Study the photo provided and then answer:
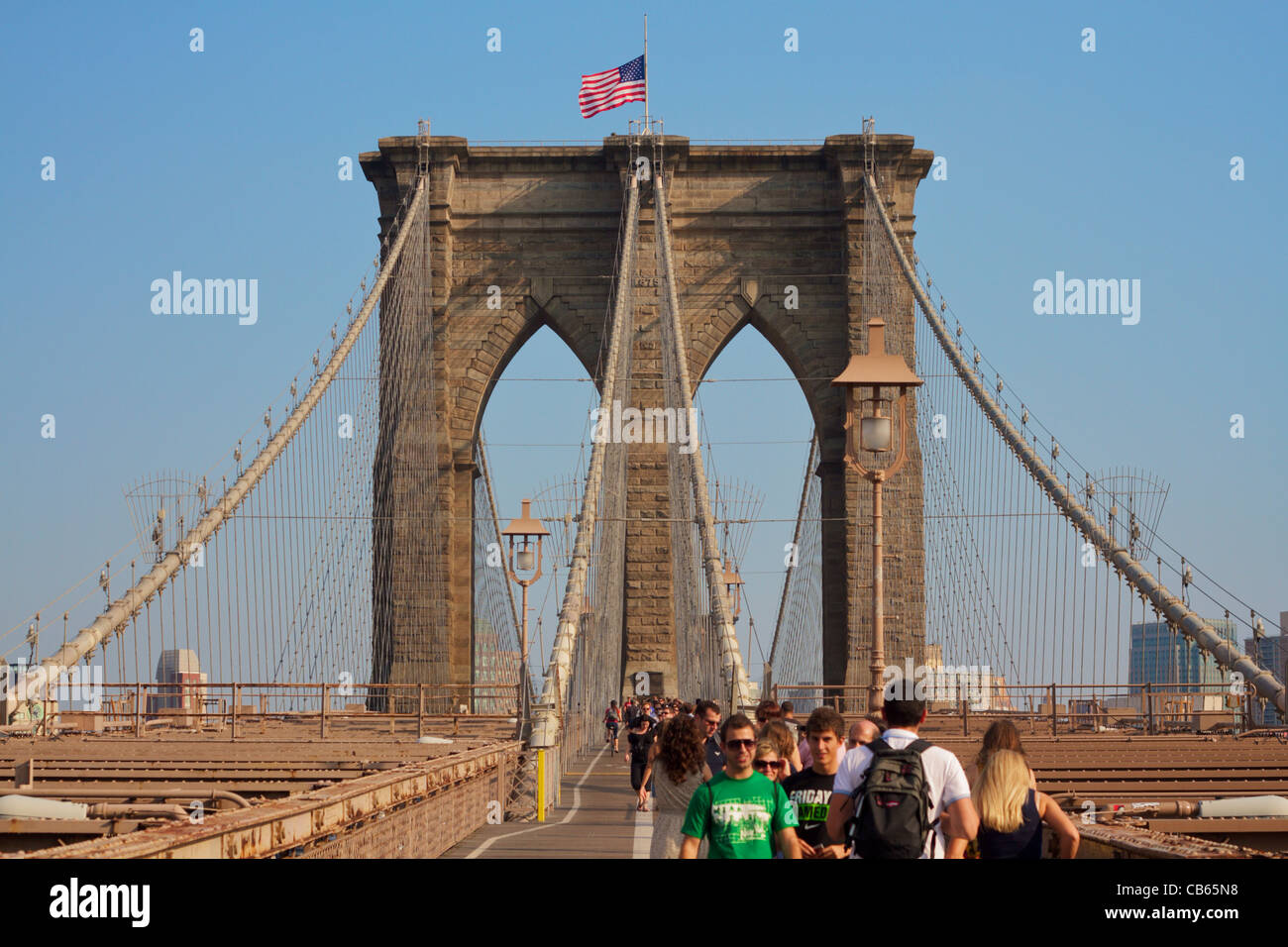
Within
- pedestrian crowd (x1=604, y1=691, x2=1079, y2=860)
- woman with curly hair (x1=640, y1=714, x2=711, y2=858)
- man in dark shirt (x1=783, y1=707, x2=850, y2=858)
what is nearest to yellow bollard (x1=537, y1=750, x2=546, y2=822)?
woman with curly hair (x1=640, y1=714, x2=711, y2=858)

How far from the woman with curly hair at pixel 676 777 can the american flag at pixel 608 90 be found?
34290mm

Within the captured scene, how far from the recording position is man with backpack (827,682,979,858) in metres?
6.03

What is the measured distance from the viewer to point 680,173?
41656mm

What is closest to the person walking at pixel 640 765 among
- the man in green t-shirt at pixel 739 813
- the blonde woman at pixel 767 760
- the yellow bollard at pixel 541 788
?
the yellow bollard at pixel 541 788

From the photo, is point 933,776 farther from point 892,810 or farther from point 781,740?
point 781,740

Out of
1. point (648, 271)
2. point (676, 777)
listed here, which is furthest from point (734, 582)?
point (676, 777)

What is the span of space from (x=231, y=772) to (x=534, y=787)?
4580 mm

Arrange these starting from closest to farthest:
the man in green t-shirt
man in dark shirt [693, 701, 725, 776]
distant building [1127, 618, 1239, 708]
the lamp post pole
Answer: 1. the man in green t-shirt
2. man in dark shirt [693, 701, 725, 776]
3. the lamp post pole
4. distant building [1127, 618, 1239, 708]

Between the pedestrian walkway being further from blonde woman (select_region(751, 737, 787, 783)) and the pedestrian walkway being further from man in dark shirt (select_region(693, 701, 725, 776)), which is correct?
blonde woman (select_region(751, 737, 787, 783))

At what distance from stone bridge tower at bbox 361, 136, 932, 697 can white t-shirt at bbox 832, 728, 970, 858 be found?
3347 centimetres

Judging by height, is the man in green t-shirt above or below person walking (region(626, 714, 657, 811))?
above

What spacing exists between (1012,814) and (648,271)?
34.7 metres

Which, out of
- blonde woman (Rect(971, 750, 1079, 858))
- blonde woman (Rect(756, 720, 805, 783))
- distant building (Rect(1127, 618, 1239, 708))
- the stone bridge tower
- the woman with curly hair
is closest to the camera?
blonde woman (Rect(971, 750, 1079, 858))
